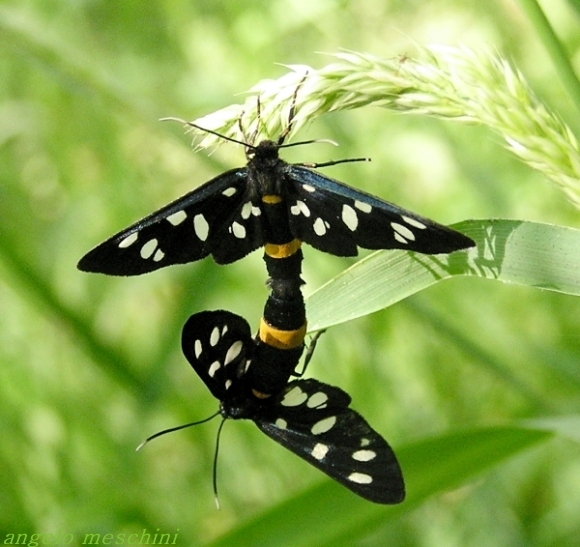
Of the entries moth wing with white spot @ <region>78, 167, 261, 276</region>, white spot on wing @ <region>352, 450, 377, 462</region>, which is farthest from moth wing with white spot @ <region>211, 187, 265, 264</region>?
white spot on wing @ <region>352, 450, 377, 462</region>

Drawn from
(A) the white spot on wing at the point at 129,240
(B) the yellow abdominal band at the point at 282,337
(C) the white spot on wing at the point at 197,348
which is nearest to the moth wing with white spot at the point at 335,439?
(B) the yellow abdominal band at the point at 282,337

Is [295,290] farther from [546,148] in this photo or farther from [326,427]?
[546,148]

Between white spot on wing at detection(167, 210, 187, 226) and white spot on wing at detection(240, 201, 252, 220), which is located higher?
white spot on wing at detection(167, 210, 187, 226)

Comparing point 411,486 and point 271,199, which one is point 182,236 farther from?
point 411,486

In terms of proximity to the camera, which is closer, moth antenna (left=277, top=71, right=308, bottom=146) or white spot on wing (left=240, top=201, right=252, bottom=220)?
moth antenna (left=277, top=71, right=308, bottom=146)

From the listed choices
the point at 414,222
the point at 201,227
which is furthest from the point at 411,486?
the point at 201,227

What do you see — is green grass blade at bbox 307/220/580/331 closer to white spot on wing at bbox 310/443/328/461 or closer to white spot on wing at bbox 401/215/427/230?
white spot on wing at bbox 401/215/427/230

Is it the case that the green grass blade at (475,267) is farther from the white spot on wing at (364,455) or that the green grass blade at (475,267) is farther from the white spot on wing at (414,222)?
the white spot on wing at (364,455)
